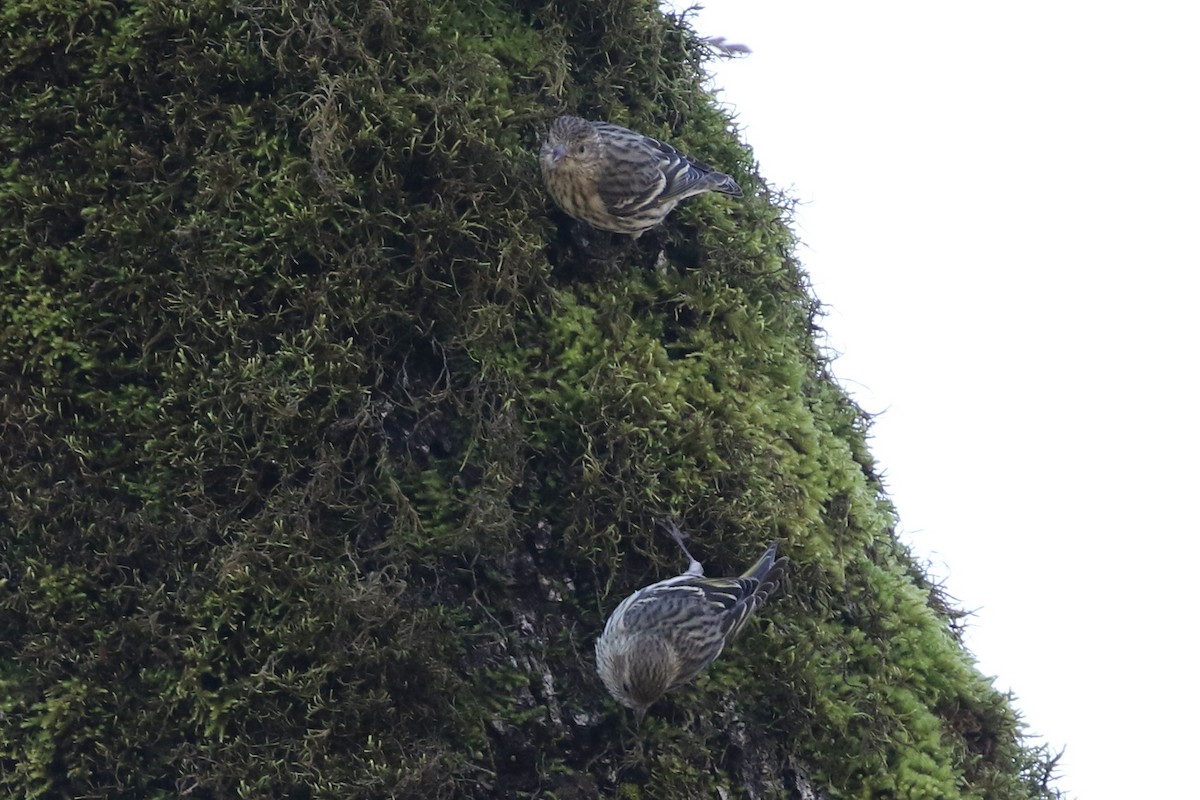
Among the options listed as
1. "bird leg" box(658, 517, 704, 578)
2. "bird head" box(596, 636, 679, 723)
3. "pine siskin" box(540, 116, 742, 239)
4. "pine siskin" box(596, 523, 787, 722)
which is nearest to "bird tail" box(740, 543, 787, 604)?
"pine siskin" box(596, 523, 787, 722)

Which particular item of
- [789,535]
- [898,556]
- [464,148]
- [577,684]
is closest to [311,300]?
[464,148]

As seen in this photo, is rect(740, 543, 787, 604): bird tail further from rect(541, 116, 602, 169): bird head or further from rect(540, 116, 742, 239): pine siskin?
rect(541, 116, 602, 169): bird head

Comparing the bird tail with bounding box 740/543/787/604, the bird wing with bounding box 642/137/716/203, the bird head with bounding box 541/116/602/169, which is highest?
the bird head with bounding box 541/116/602/169

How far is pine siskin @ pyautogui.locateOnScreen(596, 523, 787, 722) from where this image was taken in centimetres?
321

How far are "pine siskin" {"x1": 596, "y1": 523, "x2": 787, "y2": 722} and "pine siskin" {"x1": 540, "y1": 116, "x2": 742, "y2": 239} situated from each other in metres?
0.97

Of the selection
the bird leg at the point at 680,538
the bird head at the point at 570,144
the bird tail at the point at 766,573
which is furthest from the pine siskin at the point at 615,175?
the bird tail at the point at 766,573

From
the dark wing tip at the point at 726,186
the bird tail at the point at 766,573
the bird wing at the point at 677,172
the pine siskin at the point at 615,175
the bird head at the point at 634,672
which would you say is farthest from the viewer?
the dark wing tip at the point at 726,186

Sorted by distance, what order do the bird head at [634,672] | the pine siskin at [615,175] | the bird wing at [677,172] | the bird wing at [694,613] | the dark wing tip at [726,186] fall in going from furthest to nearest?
the dark wing tip at [726,186]
the bird wing at [677,172]
the pine siskin at [615,175]
the bird wing at [694,613]
the bird head at [634,672]

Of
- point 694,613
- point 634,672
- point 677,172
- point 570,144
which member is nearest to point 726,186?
point 677,172

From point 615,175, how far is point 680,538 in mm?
1055

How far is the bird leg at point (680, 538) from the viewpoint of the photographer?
3.54 metres

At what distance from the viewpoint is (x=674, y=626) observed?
3.27 metres

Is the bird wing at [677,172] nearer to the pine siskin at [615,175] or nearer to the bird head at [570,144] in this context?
the pine siskin at [615,175]

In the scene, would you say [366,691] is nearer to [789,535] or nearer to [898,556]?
[789,535]
